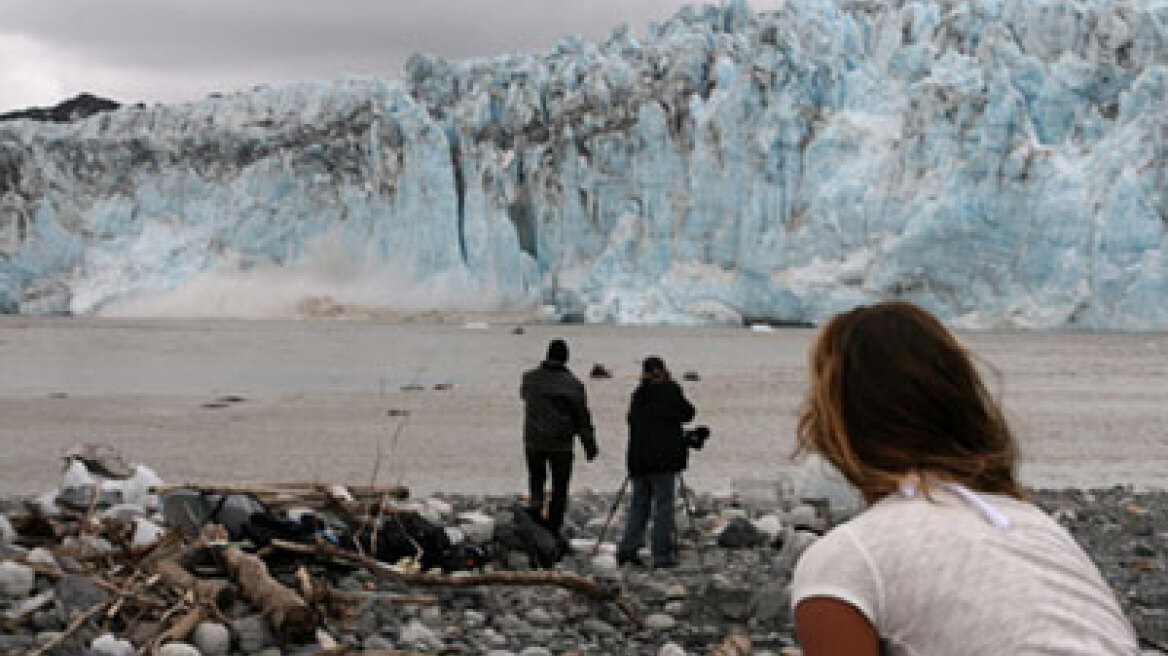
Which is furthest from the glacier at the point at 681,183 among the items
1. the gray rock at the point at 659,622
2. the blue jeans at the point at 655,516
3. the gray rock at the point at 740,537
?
the gray rock at the point at 659,622

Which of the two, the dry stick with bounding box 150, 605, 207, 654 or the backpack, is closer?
the dry stick with bounding box 150, 605, 207, 654

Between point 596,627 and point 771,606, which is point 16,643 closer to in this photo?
point 596,627

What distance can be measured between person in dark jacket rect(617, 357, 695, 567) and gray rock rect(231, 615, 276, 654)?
280 cm

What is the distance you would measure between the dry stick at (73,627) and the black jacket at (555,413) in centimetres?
300

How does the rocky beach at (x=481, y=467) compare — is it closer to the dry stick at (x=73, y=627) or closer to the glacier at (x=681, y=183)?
the dry stick at (x=73, y=627)

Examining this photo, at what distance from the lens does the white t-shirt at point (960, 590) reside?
4.07ft

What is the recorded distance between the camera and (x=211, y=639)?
4.13 meters

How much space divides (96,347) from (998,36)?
30.4 metres

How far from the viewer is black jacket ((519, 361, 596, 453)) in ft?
22.9

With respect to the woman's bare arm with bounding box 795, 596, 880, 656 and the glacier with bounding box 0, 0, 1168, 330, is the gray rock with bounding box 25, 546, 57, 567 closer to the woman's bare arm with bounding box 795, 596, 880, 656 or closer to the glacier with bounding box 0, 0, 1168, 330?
the woman's bare arm with bounding box 795, 596, 880, 656

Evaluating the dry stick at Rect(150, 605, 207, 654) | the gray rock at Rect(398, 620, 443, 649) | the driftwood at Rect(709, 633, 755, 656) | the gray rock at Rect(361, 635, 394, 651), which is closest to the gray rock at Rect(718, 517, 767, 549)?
the driftwood at Rect(709, 633, 755, 656)

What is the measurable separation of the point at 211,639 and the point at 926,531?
11.0 feet

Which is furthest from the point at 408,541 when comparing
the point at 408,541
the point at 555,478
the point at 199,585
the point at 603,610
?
the point at 555,478

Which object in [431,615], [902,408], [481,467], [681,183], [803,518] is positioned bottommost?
[481,467]
